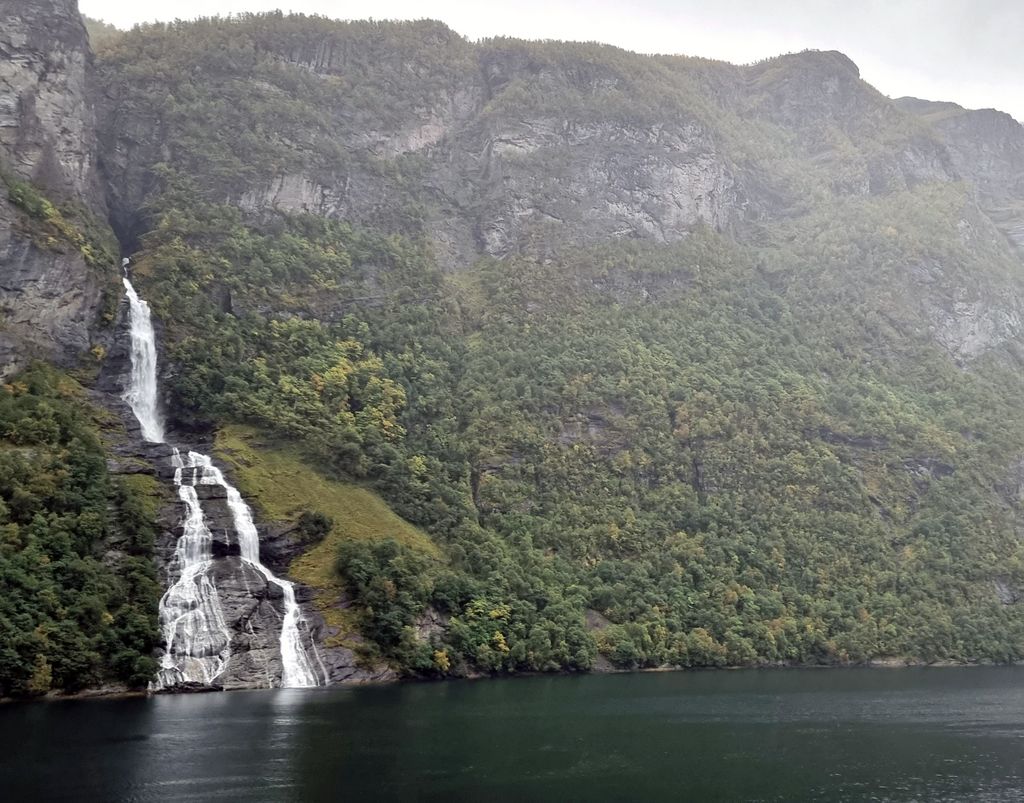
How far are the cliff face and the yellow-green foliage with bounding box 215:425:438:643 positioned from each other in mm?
22859

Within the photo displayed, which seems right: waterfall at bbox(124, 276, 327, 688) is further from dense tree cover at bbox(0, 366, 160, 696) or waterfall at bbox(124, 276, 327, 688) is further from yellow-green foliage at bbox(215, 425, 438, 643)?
yellow-green foliage at bbox(215, 425, 438, 643)

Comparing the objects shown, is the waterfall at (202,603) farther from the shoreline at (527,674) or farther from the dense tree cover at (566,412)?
the dense tree cover at (566,412)

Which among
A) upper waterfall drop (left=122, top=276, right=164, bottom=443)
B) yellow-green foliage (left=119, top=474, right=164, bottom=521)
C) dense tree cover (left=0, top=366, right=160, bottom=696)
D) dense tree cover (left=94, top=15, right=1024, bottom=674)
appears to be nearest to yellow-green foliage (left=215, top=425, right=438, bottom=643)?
dense tree cover (left=94, top=15, right=1024, bottom=674)

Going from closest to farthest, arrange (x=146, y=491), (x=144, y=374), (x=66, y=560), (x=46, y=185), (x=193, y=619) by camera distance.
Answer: (x=66, y=560) < (x=193, y=619) < (x=146, y=491) < (x=144, y=374) < (x=46, y=185)

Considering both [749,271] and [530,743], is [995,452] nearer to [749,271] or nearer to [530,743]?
[749,271]

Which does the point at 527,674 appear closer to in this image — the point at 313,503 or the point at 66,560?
the point at 313,503

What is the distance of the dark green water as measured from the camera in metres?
43.5

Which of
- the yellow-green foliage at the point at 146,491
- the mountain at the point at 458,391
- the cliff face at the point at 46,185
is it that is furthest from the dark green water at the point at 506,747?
the cliff face at the point at 46,185

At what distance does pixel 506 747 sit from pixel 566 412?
90836mm

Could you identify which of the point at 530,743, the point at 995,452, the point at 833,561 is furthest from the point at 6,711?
the point at 995,452

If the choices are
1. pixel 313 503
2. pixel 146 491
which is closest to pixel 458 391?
pixel 313 503

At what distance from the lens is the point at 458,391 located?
470 ft

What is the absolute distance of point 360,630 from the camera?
87500 mm

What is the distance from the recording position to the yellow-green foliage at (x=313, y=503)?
90.6 meters
